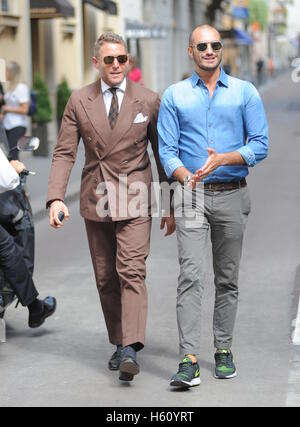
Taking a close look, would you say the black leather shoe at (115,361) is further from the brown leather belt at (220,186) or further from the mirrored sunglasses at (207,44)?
the mirrored sunglasses at (207,44)

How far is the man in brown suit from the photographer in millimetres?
5605

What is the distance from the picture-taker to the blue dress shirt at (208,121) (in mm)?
5445

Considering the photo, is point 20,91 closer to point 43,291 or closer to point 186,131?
point 43,291

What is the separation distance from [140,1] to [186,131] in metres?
35.0

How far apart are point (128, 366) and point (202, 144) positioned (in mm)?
1223

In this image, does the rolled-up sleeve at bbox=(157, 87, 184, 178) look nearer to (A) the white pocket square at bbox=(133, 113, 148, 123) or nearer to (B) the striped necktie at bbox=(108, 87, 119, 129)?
(A) the white pocket square at bbox=(133, 113, 148, 123)

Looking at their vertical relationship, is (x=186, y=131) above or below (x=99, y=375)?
above

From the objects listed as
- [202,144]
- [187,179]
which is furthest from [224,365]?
[202,144]

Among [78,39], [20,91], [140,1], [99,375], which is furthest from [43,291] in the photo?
[140,1]

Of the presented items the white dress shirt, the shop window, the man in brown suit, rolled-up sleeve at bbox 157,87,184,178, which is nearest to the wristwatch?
rolled-up sleeve at bbox 157,87,184,178

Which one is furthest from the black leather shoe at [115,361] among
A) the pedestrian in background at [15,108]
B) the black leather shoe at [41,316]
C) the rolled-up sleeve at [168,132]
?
the pedestrian in background at [15,108]

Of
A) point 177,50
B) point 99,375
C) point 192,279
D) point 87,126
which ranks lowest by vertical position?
point 177,50

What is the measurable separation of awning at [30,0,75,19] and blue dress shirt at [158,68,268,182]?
16598 millimetres
